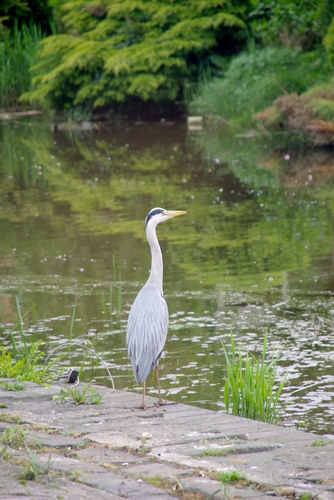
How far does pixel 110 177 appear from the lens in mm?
14977

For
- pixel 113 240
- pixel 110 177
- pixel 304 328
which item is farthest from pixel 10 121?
pixel 304 328

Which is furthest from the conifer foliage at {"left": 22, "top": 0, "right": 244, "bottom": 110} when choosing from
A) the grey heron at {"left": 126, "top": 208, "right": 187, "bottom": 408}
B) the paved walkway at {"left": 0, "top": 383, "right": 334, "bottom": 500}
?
the paved walkway at {"left": 0, "top": 383, "right": 334, "bottom": 500}

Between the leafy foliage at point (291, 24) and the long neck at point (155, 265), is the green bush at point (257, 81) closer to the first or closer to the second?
the leafy foliage at point (291, 24)

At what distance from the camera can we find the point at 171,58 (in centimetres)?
2212

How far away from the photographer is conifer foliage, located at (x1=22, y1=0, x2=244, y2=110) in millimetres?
22125

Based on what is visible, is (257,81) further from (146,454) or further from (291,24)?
(146,454)

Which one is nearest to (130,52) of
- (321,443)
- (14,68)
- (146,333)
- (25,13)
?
(14,68)

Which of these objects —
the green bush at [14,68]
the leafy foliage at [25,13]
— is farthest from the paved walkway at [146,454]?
the leafy foliage at [25,13]

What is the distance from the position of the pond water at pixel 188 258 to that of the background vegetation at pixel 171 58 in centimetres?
281

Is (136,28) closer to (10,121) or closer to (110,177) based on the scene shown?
(10,121)

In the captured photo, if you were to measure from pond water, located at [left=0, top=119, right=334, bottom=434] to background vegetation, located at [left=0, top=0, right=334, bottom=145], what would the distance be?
281 cm

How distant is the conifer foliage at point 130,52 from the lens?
72.6 feet

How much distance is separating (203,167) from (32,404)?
36.9 feet

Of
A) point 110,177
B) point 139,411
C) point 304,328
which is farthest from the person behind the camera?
point 110,177
